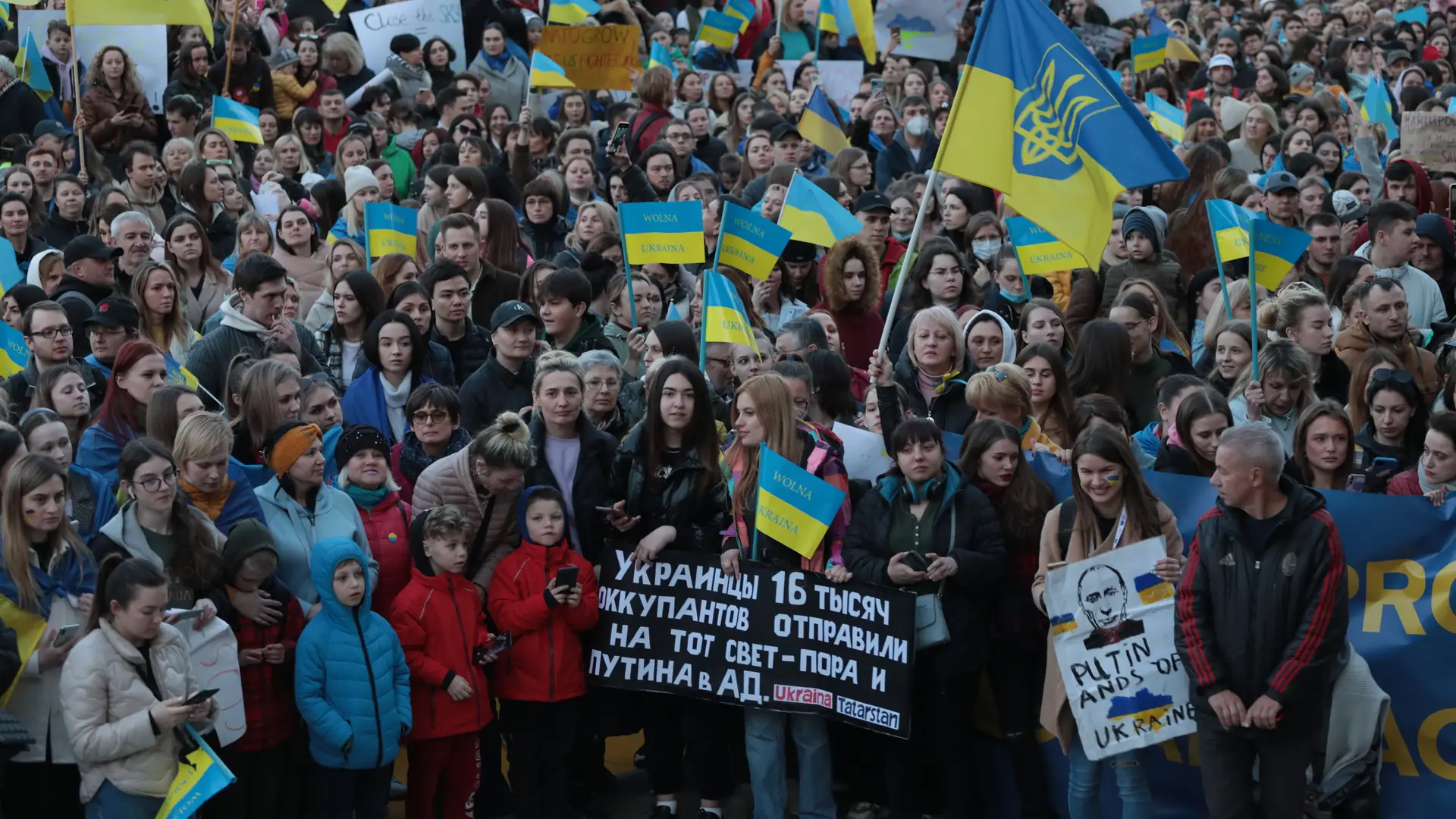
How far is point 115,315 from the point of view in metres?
8.34

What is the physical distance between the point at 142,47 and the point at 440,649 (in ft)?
30.5

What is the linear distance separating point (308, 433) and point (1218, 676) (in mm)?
3638

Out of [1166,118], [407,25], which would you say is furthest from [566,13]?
[1166,118]

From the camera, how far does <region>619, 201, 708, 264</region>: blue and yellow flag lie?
1011 cm

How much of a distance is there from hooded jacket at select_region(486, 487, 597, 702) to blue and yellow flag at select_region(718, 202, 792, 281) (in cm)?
303

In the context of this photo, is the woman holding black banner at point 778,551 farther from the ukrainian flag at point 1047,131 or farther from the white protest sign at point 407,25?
the white protest sign at point 407,25

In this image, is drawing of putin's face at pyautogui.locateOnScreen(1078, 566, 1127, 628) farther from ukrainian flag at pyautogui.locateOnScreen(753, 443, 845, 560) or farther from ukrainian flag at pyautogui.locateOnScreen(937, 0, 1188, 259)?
ukrainian flag at pyautogui.locateOnScreen(937, 0, 1188, 259)

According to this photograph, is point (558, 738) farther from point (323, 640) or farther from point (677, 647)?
point (323, 640)

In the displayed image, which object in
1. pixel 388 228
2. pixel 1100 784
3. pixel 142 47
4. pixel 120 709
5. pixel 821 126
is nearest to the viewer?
pixel 120 709

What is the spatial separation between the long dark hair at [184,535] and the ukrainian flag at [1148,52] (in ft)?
45.2

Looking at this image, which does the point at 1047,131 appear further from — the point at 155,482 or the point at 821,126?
the point at 821,126

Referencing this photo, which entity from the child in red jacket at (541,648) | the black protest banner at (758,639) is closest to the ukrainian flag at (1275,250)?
the black protest banner at (758,639)

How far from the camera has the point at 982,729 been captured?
24.7ft

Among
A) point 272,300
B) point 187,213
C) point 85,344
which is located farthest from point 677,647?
point 187,213
